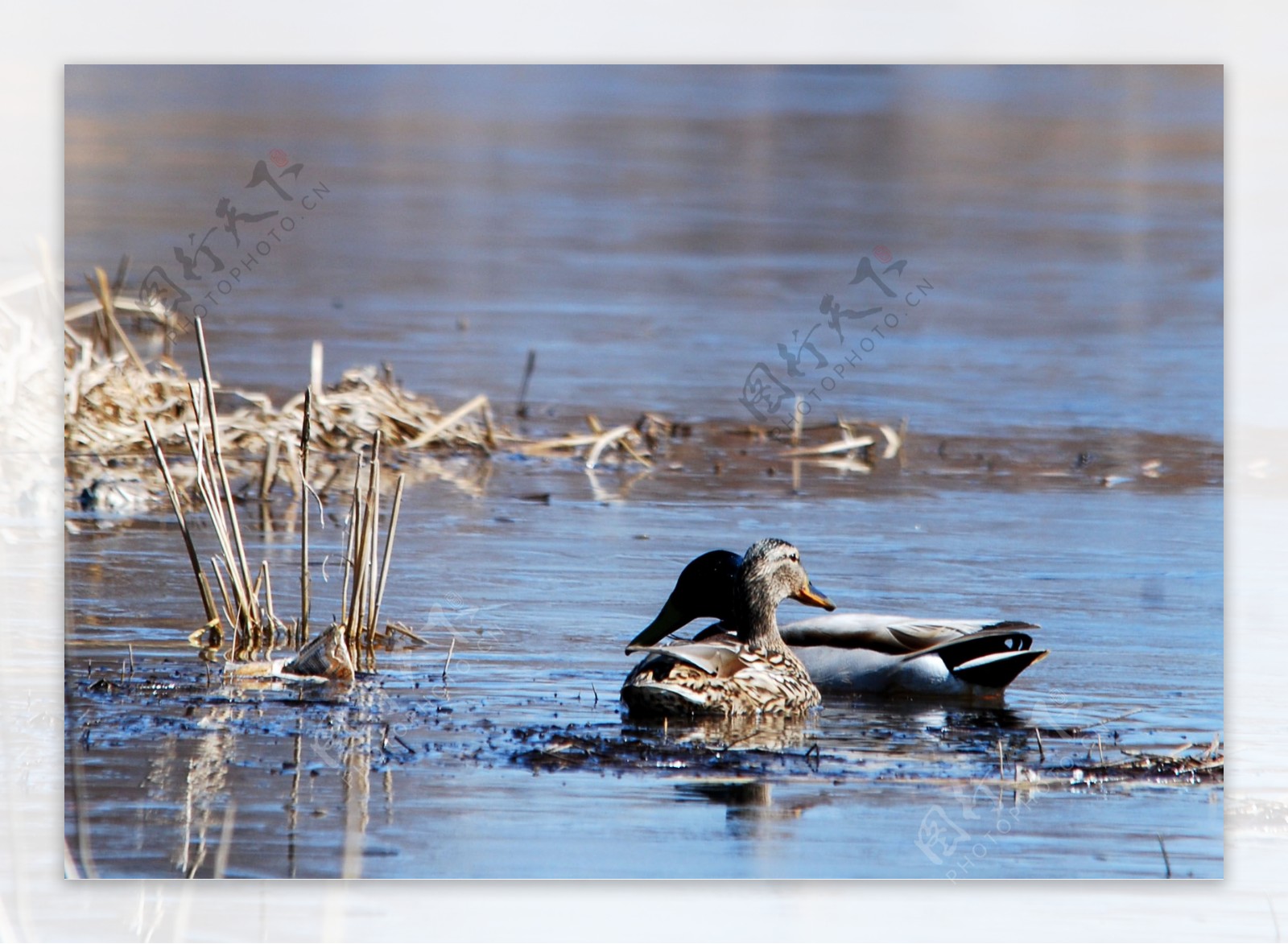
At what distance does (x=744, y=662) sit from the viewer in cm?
387

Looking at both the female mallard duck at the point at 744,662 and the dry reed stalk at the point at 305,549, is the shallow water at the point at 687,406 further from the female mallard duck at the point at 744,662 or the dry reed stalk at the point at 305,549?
the dry reed stalk at the point at 305,549

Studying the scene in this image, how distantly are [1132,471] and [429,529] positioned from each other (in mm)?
1707

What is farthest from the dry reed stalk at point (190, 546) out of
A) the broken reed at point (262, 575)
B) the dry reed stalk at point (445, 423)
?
the dry reed stalk at point (445, 423)

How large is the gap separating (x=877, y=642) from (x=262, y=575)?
145 cm

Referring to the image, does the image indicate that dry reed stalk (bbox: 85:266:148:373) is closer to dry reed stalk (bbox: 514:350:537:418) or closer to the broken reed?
the broken reed

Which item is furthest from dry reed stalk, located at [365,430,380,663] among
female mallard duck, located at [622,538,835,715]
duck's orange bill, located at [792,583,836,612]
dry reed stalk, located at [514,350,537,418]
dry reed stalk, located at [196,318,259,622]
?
duck's orange bill, located at [792,583,836,612]

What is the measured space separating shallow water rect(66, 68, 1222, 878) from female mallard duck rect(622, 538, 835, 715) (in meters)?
0.08

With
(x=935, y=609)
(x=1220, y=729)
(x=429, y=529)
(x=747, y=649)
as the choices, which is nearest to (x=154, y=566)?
(x=429, y=529)

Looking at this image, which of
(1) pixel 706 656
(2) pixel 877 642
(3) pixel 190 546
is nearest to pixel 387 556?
(3) pixel 190 546

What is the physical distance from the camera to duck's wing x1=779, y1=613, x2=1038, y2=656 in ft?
13.0

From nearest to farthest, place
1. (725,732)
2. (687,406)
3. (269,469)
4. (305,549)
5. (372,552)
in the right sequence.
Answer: (725,732) < (305,549) < (372,552) < (687,406) < (269,469)

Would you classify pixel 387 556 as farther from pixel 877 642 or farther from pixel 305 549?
pixel 877 642

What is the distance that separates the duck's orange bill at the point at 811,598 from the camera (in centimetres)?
Answer: 402

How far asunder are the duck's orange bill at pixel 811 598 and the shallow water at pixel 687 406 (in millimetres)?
72
